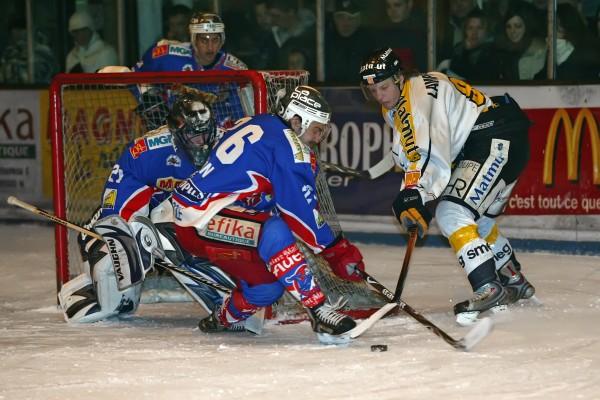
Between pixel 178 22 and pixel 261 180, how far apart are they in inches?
152

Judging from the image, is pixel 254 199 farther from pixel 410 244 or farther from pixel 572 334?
pixel 572 334

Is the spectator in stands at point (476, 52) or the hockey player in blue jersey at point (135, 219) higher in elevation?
the spectator in stands at point (476, 52)

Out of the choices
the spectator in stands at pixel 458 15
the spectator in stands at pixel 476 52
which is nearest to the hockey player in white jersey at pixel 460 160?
the spectator in stands at pixel 476 52

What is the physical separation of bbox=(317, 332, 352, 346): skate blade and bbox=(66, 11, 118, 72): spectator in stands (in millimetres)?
4317

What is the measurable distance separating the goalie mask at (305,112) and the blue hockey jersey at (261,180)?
2.0 inches

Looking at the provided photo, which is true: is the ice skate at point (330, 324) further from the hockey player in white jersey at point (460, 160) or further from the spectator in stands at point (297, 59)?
the spectator in stands at point (297, 59)

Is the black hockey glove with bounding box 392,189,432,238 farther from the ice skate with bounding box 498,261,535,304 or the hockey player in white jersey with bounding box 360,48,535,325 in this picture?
the ice skate with bounding box 498,261,535,304

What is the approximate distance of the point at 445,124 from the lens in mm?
4797

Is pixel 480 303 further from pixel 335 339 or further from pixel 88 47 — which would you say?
pixel 88 47

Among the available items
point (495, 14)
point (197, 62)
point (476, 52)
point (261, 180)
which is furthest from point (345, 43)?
point (261, 180)

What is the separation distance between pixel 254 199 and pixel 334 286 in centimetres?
91

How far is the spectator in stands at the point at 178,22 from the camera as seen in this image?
26.3 ft

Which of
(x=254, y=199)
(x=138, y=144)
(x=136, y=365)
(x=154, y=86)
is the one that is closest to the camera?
(x=136, y=365)

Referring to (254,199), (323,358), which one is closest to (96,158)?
(254,199)
